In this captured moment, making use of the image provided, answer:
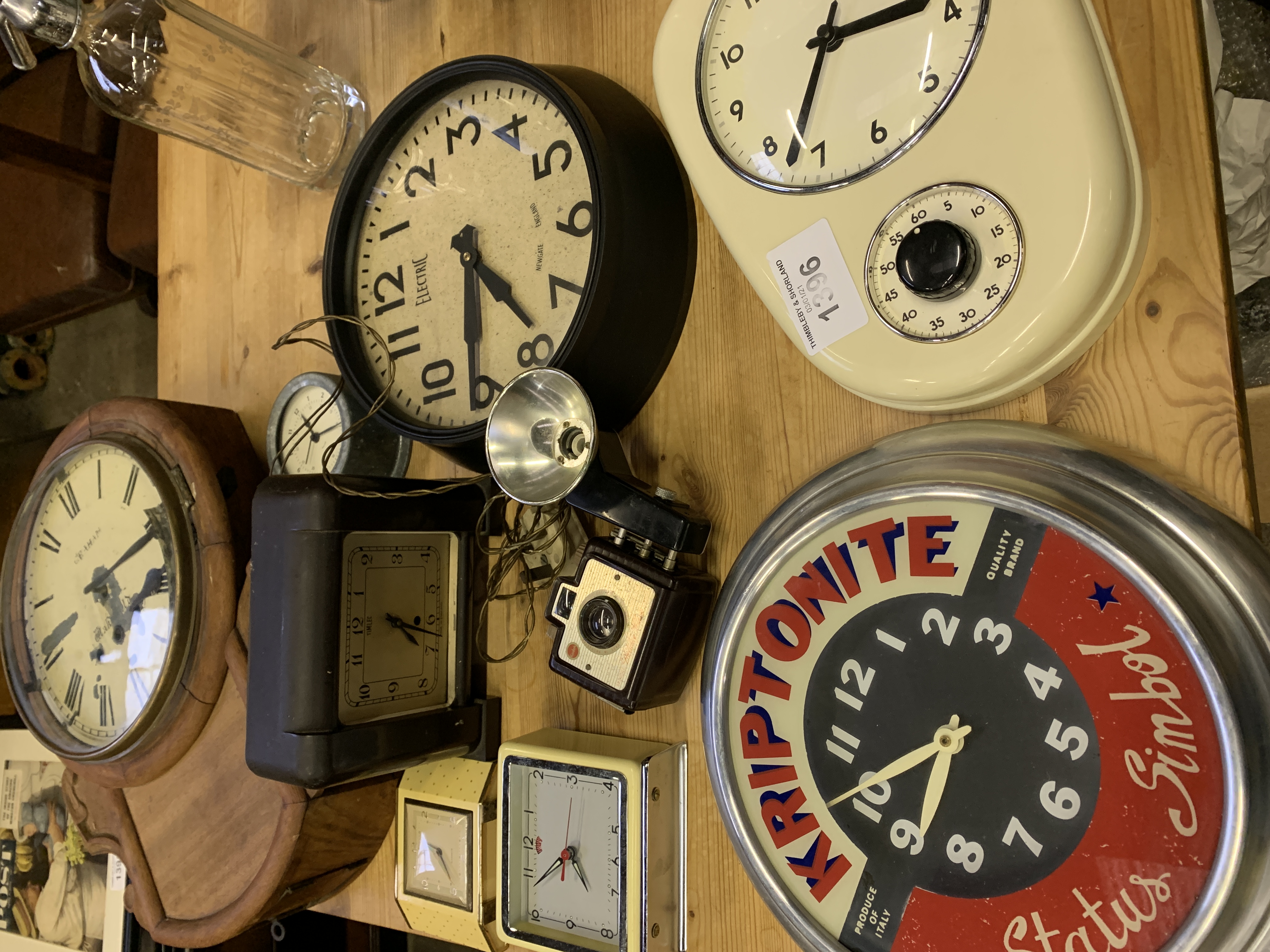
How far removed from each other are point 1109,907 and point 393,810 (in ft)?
3.13

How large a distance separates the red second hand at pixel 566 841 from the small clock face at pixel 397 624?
24 centimetres

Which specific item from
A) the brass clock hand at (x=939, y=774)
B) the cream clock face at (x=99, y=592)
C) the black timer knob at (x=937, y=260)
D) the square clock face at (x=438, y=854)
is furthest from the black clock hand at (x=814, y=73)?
the cream clock face at (x=99, y=592)

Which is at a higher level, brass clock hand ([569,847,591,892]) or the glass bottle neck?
the glass bottle neck

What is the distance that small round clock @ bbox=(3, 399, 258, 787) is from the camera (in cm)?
127

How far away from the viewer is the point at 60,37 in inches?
49.6

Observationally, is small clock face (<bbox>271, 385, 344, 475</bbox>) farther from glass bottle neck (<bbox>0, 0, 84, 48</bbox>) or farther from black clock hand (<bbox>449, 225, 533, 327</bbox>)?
glass bottle neck (<bbox>0, 0, 84, 48</bbox>)

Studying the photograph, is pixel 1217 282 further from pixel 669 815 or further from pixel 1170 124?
pixel 669 815

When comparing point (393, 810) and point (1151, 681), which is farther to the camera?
point (393, 810)

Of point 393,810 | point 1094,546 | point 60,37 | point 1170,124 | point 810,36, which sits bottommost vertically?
point 393,810

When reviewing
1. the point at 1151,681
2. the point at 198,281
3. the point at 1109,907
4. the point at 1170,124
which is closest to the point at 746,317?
the point at 1170,124

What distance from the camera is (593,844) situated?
3.19 feet

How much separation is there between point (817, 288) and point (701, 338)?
228mm

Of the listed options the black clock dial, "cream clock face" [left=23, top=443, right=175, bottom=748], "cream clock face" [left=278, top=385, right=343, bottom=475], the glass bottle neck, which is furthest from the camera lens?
the glass bottle neck

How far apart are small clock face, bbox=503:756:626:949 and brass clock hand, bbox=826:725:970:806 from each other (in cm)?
27
